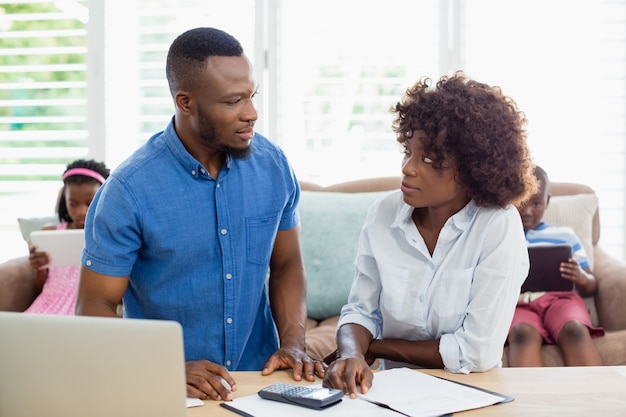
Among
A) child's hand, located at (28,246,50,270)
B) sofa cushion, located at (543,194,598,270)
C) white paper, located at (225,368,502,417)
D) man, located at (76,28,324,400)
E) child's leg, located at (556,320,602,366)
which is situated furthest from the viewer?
sofa cushion, located at (543,194,598,270)

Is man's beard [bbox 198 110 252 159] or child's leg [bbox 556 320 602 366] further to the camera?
child's leg [bbox 556 320 602 366]

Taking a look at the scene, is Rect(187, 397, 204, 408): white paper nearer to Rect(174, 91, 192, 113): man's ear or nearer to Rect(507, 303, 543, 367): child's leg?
Rect(174, 91, 192, 113): man's ear

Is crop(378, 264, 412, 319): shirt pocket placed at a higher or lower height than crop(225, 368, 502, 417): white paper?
higher

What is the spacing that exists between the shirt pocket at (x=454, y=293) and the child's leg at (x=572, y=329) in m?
1.03

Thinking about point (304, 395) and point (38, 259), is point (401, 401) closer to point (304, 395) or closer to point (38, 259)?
point (304, 395)

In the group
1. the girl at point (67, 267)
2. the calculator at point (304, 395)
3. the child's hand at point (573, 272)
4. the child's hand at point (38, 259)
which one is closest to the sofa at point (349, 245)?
the child's hand at point (573, 272)

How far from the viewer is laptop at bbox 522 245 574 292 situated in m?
2.53

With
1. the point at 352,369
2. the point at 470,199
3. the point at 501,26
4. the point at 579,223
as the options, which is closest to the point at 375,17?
the point at 501,26

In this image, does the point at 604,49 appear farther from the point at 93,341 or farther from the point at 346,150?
the point at 93,341

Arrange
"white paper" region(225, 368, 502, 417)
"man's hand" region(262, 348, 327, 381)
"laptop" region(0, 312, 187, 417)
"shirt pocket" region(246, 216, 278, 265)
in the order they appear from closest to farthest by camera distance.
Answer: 1. "laptop" region(0, 312, 187, 417)
2. "white paper" region(225, 368, 502, 417)
3. "man's hand" region(262, 348, 327, 381)
4. "shirt pocket" region(246, 216, 278, 265)

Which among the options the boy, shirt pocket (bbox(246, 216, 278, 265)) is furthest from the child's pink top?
the boy

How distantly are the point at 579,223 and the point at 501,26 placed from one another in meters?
1.02

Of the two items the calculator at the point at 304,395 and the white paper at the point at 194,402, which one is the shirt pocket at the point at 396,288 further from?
the white paper at the point at 194,402

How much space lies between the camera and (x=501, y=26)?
3.38 meters
